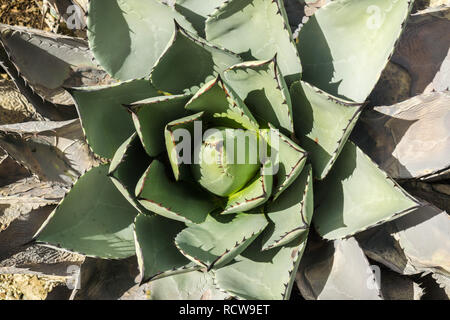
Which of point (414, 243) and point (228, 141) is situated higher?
point (228, 141)

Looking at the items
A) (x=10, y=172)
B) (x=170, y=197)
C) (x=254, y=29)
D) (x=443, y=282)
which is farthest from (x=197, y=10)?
(x=443, y=282)

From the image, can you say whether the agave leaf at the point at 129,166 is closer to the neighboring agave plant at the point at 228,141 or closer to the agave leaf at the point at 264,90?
the neighboring agave plant at the point at 228,141

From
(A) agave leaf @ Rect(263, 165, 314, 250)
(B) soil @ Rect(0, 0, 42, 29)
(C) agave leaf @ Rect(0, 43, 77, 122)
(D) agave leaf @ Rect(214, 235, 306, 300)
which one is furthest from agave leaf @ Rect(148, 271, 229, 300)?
(B) soil @ Rect(0, 0, 42, 29)

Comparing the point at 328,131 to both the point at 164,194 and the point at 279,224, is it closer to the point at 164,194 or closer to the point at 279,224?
the point at 279,224

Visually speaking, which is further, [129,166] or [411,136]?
[411,136]

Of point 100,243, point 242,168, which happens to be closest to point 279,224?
point 242,168

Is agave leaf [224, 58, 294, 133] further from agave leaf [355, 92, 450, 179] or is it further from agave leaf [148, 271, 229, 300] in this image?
agave leaf [148, 271, 229, 300]

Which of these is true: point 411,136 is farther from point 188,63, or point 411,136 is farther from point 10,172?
point 10,172
